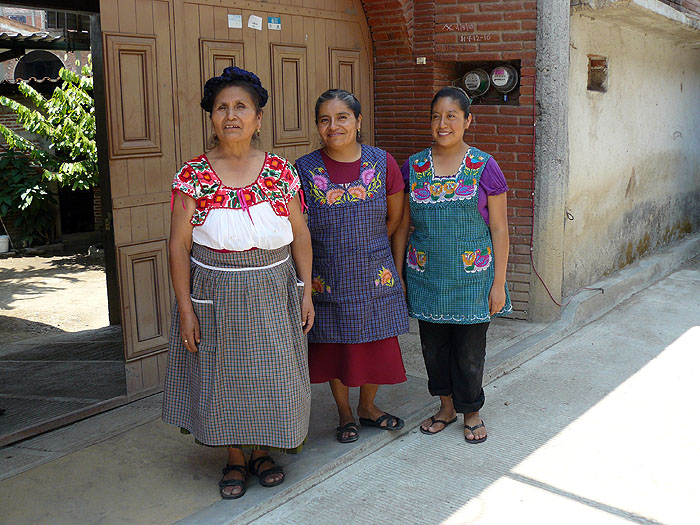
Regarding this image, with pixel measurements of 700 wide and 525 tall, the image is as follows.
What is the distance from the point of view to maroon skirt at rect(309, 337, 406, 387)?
159 inches

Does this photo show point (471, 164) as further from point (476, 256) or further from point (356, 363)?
point (356, 363)

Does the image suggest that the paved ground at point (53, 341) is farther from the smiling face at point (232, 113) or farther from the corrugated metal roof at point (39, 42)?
the corrugated metal roof at point (39, 42)

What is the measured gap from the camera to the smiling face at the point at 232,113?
11.1 ft

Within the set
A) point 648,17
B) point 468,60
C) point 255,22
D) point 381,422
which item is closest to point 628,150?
point 648,17

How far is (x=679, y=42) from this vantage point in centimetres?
928

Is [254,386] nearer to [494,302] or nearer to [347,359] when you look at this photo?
[347,359]

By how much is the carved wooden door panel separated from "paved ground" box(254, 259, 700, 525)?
1614 mm

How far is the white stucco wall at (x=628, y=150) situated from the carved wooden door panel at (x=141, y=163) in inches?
138

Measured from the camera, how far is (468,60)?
646 centimetres

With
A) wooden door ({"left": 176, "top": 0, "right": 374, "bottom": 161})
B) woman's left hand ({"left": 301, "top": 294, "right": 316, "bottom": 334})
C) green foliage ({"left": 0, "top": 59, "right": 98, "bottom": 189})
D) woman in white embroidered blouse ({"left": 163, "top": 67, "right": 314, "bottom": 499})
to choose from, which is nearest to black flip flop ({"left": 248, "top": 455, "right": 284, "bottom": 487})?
woman in white embroidered blouse ({"left": 163, "top": 67, "right": 314, "bottom": 499})

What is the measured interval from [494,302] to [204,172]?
1.68m

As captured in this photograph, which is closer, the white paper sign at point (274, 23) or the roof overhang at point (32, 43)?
the white paper sign at point (274, 23)

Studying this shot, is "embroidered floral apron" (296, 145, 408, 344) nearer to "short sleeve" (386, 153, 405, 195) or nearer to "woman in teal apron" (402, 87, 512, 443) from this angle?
"short sleeve" (386, 153, 405, 195)

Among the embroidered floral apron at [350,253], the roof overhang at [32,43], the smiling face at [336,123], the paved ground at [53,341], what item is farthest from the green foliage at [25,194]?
the smiling face at [336,123]
